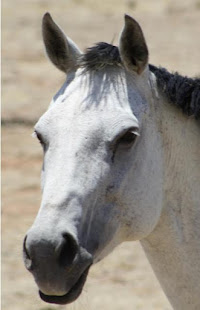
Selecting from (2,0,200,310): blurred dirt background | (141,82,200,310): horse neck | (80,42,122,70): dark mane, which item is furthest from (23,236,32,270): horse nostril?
(80,42,122,70): dark mane

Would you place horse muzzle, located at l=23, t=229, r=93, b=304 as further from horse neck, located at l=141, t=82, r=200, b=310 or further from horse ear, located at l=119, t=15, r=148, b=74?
horse ear, located at l=119, t=15, r=148, b=74

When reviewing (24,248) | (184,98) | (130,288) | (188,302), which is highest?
(184,98)

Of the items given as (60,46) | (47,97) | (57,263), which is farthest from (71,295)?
(47,97)

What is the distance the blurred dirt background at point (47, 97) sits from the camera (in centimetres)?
758

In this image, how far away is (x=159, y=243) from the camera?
4207 millimetres

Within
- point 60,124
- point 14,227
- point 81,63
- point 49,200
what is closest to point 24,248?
point 49,200

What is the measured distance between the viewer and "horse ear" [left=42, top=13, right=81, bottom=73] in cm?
416

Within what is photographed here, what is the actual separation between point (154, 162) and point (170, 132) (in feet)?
0.72

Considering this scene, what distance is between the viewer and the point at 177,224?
13.8 feet

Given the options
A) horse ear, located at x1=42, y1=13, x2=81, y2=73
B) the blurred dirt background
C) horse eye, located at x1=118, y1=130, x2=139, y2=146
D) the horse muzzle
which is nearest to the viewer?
the horse muzzle

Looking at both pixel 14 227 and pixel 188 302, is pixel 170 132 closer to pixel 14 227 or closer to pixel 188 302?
pixel 188 302

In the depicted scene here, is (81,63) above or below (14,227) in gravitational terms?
above

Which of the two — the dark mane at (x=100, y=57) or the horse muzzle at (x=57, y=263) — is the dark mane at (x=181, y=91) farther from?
the horse muzzle at (x=57, y=263)

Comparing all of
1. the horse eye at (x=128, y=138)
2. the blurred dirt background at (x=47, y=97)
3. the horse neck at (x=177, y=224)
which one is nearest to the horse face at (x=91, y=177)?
the horse eye at (x=128, y=138)
